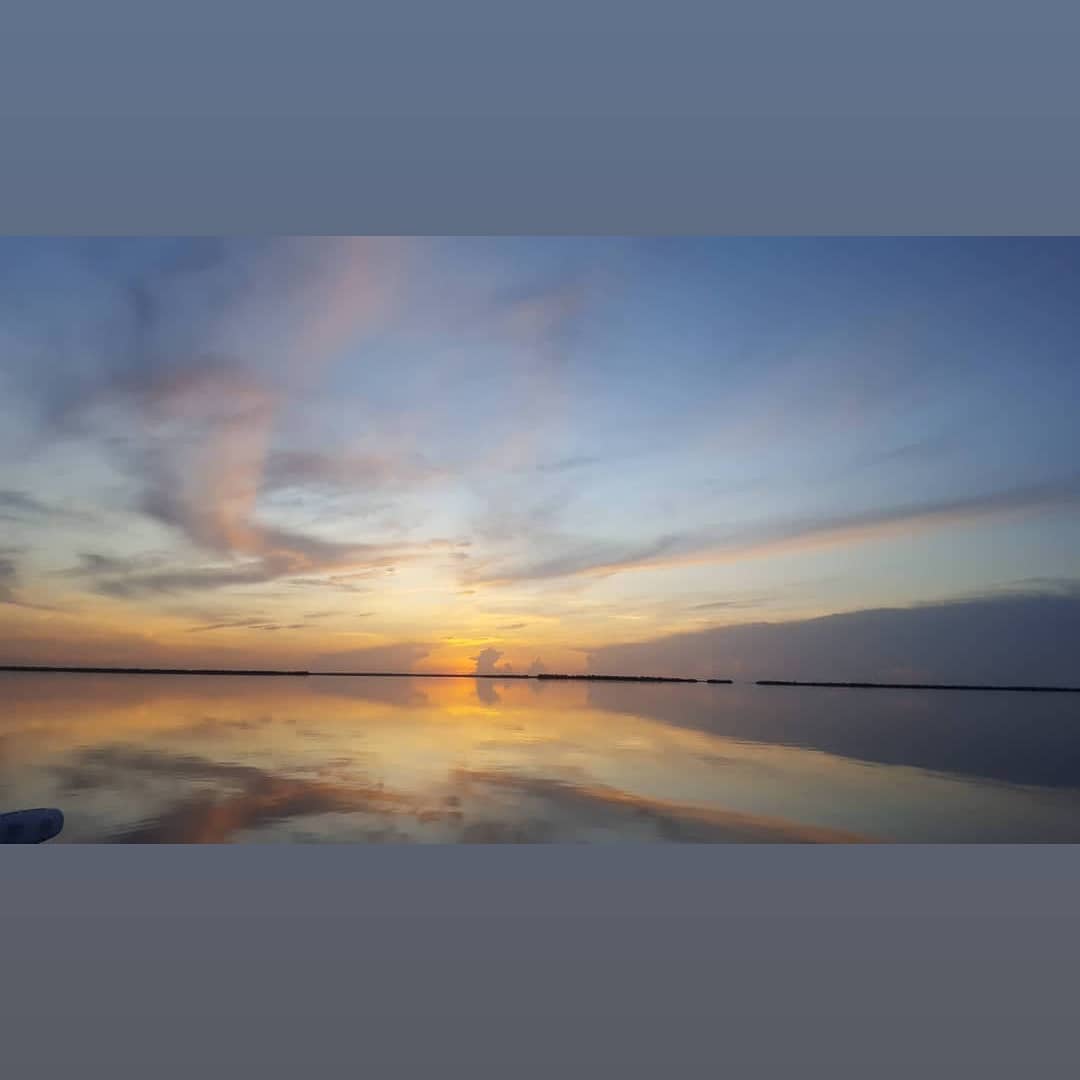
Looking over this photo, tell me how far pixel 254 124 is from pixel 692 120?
213 centimetres

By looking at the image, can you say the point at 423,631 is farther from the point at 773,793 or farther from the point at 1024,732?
the point at 1024,732

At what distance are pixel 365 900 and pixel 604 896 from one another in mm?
923

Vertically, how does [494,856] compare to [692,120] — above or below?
below

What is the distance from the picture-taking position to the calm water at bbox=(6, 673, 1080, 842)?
200 inches

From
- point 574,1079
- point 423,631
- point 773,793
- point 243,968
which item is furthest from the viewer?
point 423,631

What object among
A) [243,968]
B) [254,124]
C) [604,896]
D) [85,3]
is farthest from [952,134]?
[243,968]

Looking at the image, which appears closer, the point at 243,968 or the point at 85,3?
the point at 243,968

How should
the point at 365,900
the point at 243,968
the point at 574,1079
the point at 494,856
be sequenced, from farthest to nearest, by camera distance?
the point at 494,856
the point at 365,900
the point at 243,968
the point at 574,1079

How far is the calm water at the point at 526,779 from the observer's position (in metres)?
5.07

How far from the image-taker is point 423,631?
1157cm

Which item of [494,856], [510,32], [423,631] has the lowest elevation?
[494,856]

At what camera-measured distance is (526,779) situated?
21.8ft

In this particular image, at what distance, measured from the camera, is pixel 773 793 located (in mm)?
6172

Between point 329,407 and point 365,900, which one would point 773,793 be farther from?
point 329,407
